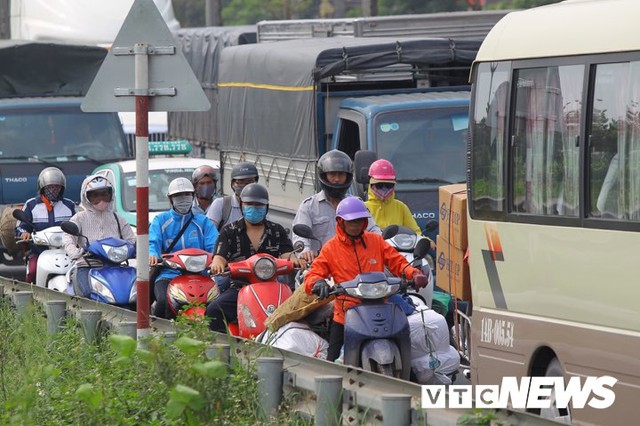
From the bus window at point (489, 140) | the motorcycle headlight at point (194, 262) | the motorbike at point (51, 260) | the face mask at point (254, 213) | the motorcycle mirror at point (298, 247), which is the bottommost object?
the motorbike at point (51, 260)

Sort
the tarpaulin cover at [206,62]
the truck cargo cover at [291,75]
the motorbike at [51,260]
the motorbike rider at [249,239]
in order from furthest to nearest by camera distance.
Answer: the tarpaulin cover at [206,62]
the truck cargo cover at [291,75]
the motorbike at [51,260]
the motorbike rider at [249,239]

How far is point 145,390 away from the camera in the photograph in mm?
9094

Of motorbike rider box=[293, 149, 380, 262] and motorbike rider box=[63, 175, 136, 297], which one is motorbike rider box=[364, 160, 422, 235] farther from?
motorbike rider box=[63, 175, 136, 297]

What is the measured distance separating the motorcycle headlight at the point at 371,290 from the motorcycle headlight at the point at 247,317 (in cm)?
136

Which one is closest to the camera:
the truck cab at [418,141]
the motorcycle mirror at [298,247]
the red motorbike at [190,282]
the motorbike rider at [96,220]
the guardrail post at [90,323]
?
the guardrail post at [90,323]

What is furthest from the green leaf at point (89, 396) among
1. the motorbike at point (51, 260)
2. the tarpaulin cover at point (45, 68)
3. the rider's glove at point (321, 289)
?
the tarpaulin cover at point (45, 68)

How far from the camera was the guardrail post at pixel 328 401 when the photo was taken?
8.27m

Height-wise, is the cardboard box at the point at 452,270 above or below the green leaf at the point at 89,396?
below

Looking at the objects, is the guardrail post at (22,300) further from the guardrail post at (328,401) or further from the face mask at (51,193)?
the guardrail post at (328,401)

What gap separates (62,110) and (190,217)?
9638mm

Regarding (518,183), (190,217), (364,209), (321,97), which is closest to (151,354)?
(364,209)

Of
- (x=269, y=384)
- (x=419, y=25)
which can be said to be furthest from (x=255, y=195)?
(x=419, y=25)

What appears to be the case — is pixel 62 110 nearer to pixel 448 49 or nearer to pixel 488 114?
pixel 448 49

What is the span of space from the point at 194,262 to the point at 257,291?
4.54 feet
